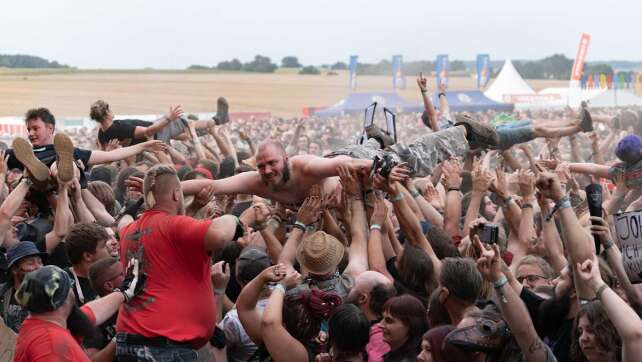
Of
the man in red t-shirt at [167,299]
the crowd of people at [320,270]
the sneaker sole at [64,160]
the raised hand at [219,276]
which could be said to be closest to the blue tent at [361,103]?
the crowd of people at [320,270]

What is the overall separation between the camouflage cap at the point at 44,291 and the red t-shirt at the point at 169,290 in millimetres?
734

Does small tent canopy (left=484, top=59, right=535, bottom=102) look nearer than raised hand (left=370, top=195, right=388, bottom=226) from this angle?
No

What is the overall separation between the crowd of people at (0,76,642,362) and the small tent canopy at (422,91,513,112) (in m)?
25.7

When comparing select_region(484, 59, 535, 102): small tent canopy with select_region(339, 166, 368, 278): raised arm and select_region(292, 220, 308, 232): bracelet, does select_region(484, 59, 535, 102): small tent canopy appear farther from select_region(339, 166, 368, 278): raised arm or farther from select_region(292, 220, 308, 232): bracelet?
select_region(292, 220, 308, 232): bracelet

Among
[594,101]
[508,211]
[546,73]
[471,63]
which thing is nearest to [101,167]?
[508,211]

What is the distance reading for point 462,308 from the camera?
4.50m

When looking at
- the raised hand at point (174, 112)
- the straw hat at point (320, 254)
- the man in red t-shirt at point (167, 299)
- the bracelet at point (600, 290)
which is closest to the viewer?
the bracelet at point (600, 290)

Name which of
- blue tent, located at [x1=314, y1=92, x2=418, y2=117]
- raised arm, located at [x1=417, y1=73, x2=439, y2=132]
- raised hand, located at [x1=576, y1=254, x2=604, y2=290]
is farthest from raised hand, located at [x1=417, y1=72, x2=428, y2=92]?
blue tent, located at [x1=314, y1=92, x2=418, y2=117]

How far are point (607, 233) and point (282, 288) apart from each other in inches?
61.2

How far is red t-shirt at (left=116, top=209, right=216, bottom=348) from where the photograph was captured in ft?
15.4

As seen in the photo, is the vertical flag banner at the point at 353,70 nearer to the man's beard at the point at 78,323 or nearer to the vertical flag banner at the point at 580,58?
the vertical flag banner at the point at 580,58

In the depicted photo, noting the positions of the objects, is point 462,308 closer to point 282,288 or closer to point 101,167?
point 282,288

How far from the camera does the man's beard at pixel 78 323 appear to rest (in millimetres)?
4184

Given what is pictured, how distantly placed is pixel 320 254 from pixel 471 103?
96.2 ft
